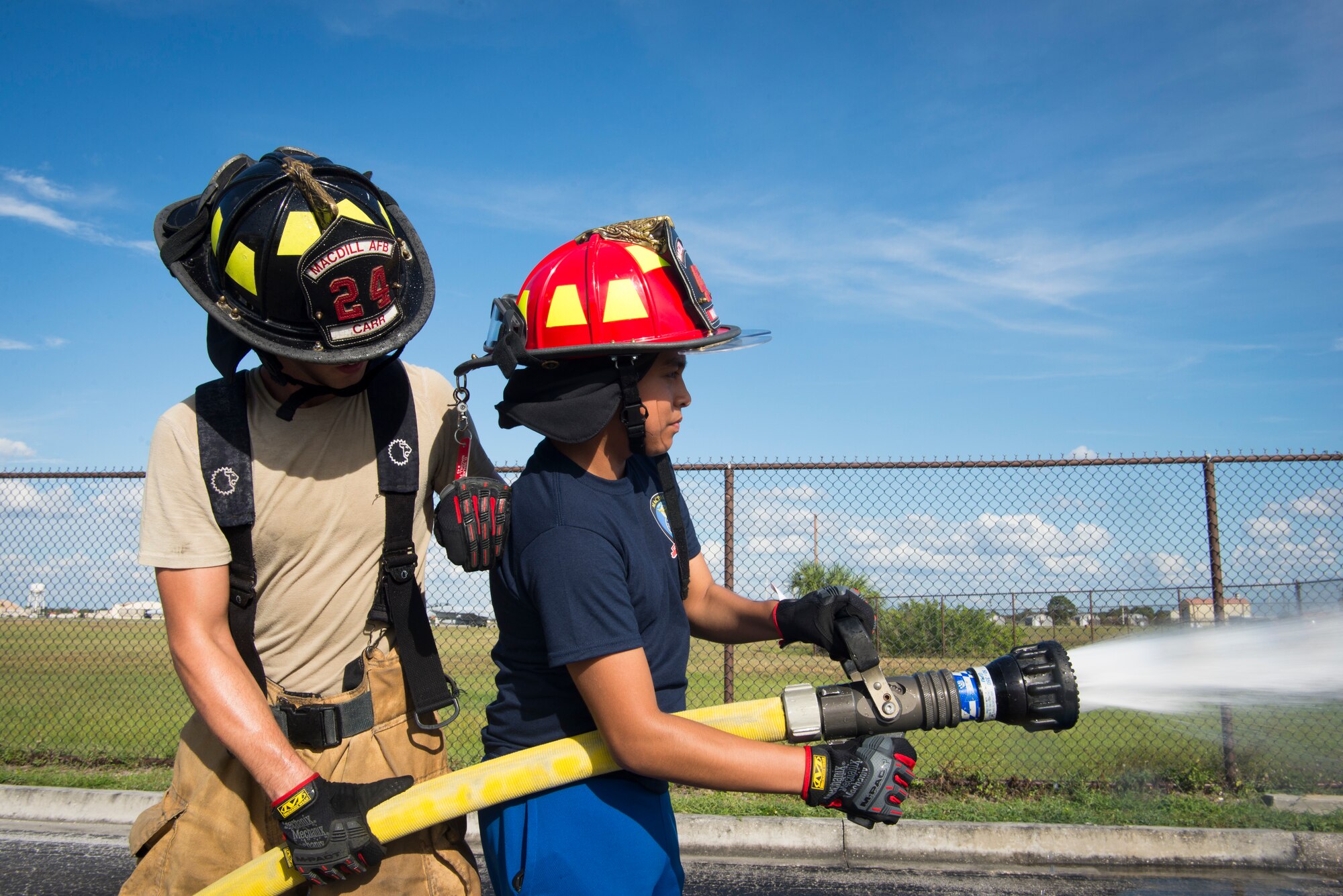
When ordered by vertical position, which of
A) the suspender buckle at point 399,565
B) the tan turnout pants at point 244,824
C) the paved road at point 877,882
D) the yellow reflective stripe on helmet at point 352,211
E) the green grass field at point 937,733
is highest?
the yellow reflective stripe on helmet at point 352,211

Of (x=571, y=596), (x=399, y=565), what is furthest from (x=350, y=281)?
(x=571, y=596)

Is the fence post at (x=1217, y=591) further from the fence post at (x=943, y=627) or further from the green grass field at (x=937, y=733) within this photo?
the fence post at (x=943, y=627)

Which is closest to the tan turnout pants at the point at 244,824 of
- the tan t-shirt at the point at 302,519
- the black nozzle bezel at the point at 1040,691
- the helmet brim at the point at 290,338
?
the tan t-shirt at the point at 302,519

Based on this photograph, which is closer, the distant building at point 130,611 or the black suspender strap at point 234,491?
the black suspender strap at point 234,491

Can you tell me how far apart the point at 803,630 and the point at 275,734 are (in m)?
1.32

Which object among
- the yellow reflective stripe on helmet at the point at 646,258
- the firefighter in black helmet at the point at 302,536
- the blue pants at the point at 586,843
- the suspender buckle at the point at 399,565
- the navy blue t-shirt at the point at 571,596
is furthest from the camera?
the suspender buckle at the point at 399,565

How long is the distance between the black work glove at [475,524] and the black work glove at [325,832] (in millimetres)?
622

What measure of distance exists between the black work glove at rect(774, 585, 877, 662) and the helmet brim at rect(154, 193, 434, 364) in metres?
1.26

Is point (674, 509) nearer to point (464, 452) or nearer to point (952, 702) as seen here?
point (464, 452)

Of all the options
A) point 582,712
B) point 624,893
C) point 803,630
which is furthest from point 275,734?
point 803,630

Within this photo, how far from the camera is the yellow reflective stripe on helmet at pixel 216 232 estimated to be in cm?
207

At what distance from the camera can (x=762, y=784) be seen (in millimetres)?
1857

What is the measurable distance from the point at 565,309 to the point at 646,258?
25 cm

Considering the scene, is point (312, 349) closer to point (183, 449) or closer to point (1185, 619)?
point (183, 449)
